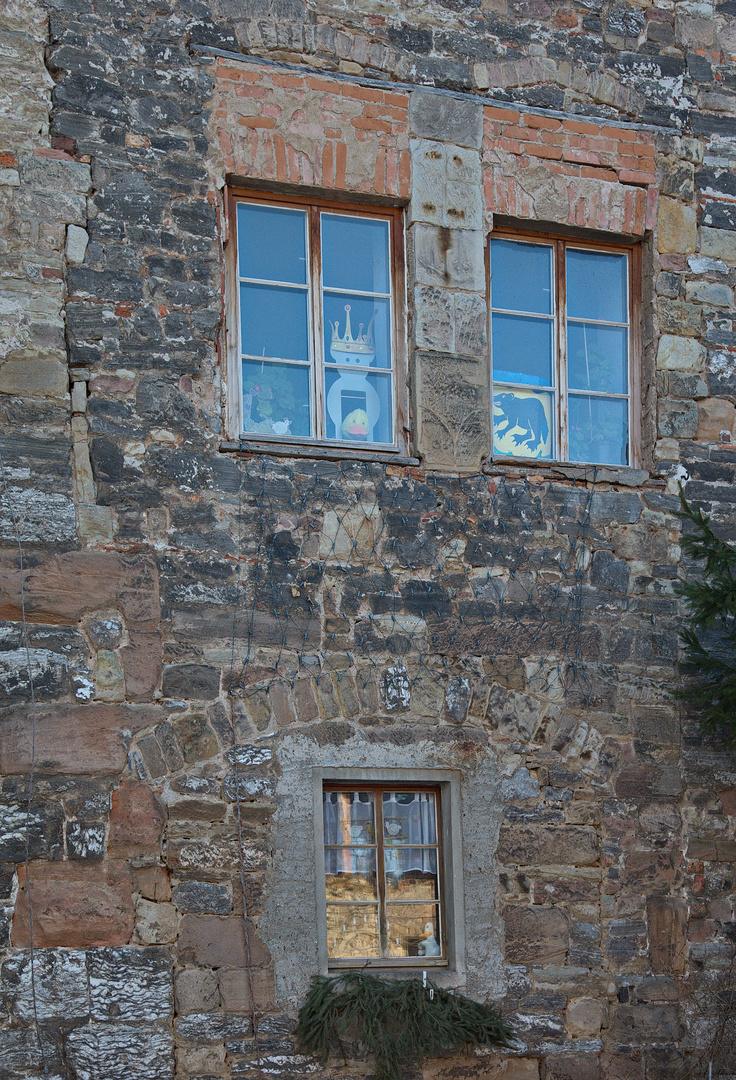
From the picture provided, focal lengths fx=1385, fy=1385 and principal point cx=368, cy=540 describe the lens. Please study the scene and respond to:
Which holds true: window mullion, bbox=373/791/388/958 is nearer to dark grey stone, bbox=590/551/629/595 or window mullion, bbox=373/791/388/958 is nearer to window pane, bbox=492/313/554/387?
dark grey stone, bbox=590/551/629/595

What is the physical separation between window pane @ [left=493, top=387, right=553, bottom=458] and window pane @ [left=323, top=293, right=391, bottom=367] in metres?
0.66

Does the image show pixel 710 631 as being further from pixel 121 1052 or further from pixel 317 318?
pixel 121 1052

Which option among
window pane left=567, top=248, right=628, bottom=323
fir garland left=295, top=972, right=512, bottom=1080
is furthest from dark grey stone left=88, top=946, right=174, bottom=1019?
window pane left=567, top=248, right=628, bottom=323

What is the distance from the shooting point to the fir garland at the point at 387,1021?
6004mm

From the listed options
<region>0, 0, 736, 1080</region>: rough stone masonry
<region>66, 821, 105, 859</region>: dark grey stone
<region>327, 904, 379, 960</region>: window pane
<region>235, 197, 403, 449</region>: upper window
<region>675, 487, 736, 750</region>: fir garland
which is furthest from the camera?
<region>235, 197, 403, 449</region>: upper window

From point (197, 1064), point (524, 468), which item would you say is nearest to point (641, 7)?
point (524, 468)

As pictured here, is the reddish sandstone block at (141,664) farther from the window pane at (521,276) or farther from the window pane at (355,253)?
the window pane at (521,276)

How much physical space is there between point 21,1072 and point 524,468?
3613mm

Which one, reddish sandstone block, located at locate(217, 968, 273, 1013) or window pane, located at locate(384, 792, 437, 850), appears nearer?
reddish sandstone block, located at locate(217, 968, 273, 1013)

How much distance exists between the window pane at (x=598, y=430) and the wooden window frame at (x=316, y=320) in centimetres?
99

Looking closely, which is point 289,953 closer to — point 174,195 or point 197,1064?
point 197,1064

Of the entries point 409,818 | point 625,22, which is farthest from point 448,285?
point 409,818

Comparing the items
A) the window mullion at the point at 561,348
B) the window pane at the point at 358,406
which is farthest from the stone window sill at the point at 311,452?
the window mullion at the point at 561,348

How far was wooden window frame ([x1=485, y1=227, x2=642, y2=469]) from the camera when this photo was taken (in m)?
7.22
